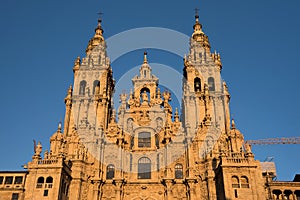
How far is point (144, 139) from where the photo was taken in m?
61.4

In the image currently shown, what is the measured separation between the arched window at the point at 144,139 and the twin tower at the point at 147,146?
→ 0.18m

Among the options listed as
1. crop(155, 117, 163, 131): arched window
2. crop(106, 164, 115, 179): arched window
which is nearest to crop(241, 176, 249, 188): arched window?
crop(155, 117, 163, 131): arched window

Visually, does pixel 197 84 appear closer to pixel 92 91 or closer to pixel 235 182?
pixel 92 91

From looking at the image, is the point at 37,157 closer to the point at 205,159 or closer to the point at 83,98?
the point at 83,98

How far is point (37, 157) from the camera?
48312mm

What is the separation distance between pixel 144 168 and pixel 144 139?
578 cm

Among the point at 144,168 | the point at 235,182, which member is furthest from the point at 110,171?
the point at 235,182

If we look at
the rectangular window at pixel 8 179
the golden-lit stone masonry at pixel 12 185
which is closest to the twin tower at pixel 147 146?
the golden-lit stone masonry at pixel 12 185

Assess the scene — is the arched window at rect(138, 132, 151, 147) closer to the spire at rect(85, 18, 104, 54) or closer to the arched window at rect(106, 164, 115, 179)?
the arched window at rect(106, 164, 115, 179)

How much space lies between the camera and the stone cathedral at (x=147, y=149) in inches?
1859

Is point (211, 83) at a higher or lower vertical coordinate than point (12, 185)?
higher

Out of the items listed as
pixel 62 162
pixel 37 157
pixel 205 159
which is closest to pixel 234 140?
pixel 205 159

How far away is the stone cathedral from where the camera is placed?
47.2m

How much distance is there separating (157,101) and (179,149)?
1201 cm
